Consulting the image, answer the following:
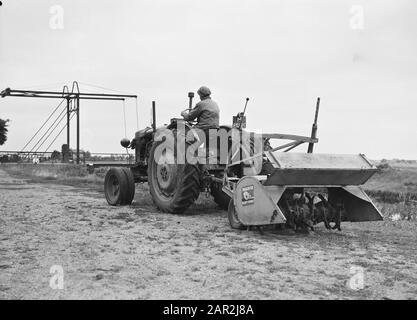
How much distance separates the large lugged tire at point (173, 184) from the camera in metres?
7.91

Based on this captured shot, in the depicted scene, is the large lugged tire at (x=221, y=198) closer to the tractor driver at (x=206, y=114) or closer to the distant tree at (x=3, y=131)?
the tractor driver at (x=206, y=114)

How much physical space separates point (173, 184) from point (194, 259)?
3498 mm

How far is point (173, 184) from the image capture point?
840 centimetres

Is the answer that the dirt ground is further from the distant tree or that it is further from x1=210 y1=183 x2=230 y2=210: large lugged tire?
the distant tree

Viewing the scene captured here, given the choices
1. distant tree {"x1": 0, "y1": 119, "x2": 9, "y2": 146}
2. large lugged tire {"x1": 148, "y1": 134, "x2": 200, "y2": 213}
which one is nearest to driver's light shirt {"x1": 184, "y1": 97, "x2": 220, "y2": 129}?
large lugged tire {"x1": 148, "y1": 134, "x2": 200, "y2": 213}

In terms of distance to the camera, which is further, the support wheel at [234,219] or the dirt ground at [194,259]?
the support wheel at [234,219]

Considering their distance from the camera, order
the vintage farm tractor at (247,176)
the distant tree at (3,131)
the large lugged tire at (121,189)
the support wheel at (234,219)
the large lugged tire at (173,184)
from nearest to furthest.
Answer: the vintage farm tractor at (247,176) → the support wheel at (234,219) → the large lugged tire at (173,184) → the large lugged tire at (121,189) → the distant tree at (3,131)

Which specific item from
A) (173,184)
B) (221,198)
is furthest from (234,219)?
(221,198)

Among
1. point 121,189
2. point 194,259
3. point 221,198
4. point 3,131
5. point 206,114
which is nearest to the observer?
point 194,259

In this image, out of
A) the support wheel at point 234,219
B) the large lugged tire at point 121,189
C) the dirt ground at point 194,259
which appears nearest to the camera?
the dirt ground at point 194,259

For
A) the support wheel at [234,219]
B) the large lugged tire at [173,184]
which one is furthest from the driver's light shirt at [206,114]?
the support wheel at [234,219]

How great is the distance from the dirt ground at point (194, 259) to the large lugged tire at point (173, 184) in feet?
1.33

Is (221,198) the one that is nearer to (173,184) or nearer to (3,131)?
(173,184)
